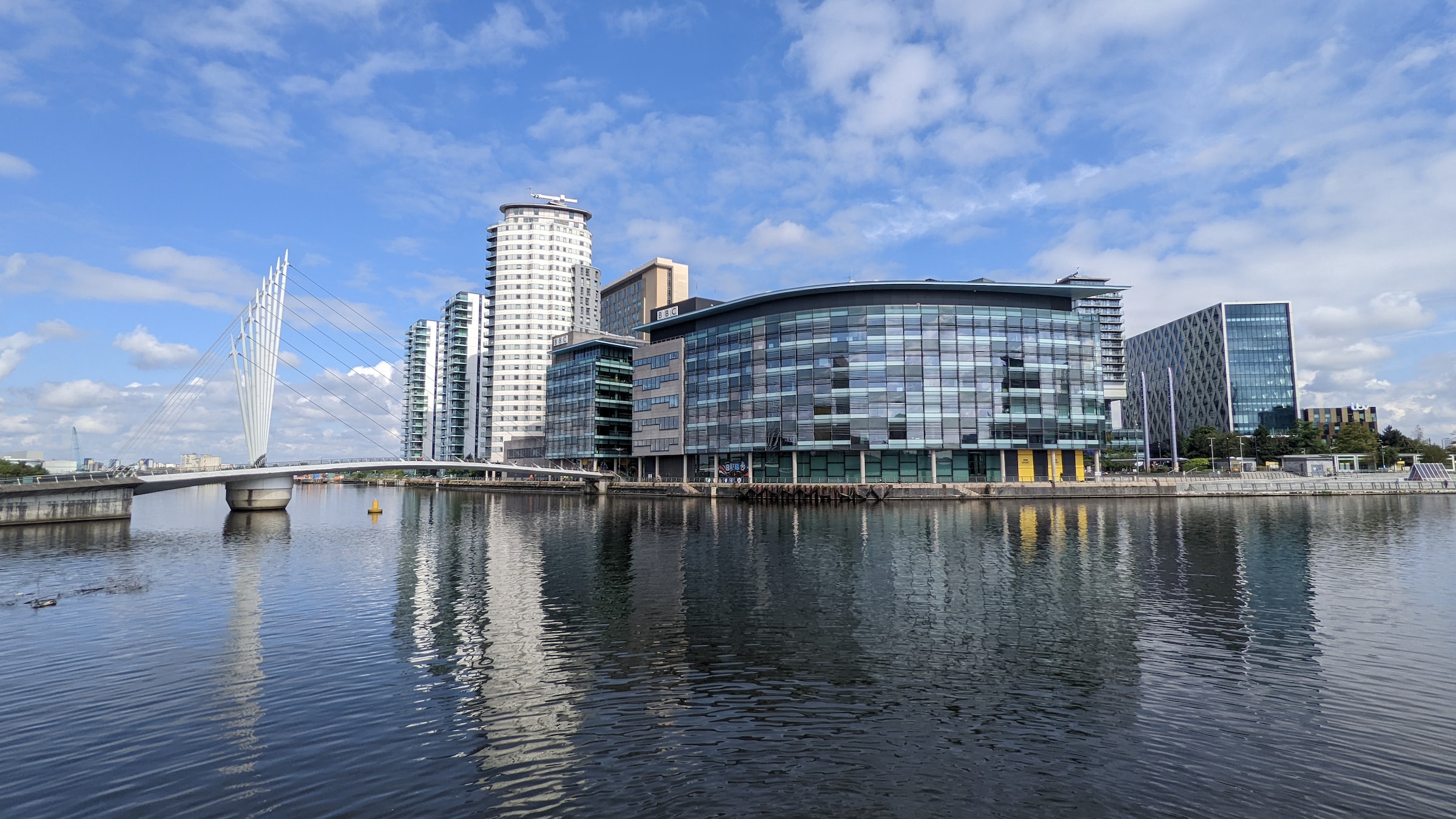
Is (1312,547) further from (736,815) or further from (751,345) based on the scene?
(751,345)

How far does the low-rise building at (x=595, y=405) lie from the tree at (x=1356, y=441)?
536 ft

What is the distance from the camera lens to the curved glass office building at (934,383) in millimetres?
107938

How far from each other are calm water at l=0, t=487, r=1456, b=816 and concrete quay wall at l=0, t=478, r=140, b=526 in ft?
104

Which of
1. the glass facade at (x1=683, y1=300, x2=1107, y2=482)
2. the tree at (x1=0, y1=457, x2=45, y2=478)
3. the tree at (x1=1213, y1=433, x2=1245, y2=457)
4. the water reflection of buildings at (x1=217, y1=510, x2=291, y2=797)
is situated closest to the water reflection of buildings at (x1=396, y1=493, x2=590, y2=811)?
the water reflection of buildings at (x1=217, y1=510, x2=291, y2=797)

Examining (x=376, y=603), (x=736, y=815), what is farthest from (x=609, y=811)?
(x=376, y=603)

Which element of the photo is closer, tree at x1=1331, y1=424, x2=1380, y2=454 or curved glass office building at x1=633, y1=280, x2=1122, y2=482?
curved glass office building at x1=633, y1=280, x2=1122, y2=482

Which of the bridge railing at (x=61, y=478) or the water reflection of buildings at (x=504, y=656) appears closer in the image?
the water reflection of buildings at (x=504, y=656)

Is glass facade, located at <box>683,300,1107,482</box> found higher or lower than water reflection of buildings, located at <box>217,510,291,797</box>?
higher

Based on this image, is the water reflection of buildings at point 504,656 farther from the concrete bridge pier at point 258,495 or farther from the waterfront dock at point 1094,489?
the waterfront dock at point 1094,489

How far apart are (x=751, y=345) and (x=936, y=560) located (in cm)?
8058

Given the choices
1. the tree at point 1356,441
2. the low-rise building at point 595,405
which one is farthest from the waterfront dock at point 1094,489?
the tree at point 1356,441

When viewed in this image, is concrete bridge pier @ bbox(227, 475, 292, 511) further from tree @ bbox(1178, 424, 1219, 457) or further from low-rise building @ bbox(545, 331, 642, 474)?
tree @ bbox(1178, 424, 1219, 457)

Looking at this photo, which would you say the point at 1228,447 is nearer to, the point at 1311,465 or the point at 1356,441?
the point at 1356,441

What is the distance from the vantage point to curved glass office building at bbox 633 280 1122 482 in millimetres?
107938
